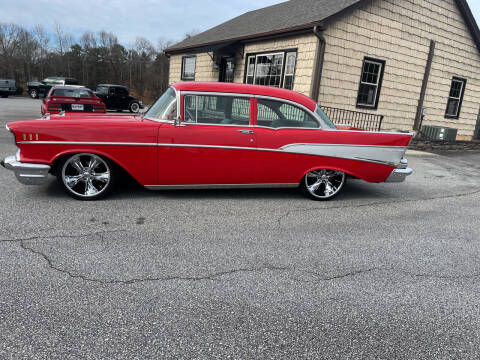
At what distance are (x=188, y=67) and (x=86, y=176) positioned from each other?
14.7 metres

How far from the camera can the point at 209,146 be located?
15.9 feet

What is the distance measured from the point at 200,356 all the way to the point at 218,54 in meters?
14.6

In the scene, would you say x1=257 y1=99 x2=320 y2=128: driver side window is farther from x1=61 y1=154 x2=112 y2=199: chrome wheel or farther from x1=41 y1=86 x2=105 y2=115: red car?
x1=41 y1=86 x2=105 y2=115: red car

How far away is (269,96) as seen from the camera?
5156mm

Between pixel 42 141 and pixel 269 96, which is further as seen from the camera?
pixel 269 96

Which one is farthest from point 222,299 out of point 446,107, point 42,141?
point 446,107

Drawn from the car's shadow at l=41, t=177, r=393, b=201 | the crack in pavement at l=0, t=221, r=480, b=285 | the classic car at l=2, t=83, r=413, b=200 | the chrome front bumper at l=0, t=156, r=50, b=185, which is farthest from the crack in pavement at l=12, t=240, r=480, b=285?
the car's shadow at l=41, t=177, r=393, b=201

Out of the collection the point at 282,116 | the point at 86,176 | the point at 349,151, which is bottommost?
the point at 86,176

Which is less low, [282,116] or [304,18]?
[304,18]

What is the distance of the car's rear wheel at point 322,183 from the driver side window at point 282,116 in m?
0.76

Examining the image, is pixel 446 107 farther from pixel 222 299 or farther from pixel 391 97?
pixel 222 299

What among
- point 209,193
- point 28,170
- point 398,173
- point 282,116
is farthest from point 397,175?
point 28,170

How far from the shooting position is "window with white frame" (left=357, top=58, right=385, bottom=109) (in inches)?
510

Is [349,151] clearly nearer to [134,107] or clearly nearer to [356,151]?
[356,151]
